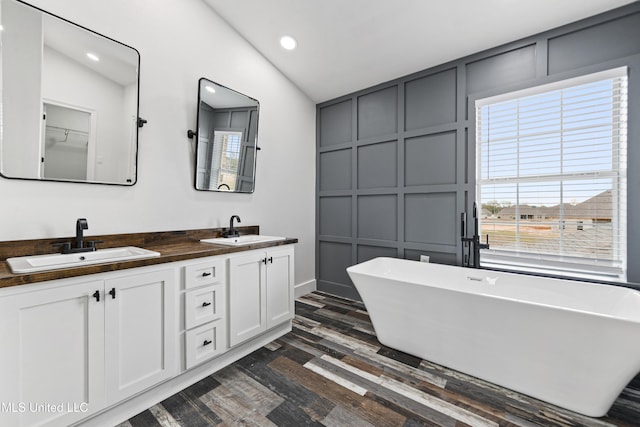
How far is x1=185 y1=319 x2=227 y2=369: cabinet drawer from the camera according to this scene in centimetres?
178

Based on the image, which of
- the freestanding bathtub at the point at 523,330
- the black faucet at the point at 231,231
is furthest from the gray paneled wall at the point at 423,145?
the black faucet at the point at 231,231

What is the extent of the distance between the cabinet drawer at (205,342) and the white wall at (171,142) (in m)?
0.90

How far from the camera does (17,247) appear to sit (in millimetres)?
1579

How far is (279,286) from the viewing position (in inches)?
97.1

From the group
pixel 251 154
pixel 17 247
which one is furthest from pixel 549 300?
pixel 17 247

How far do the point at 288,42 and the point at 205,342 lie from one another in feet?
9.43

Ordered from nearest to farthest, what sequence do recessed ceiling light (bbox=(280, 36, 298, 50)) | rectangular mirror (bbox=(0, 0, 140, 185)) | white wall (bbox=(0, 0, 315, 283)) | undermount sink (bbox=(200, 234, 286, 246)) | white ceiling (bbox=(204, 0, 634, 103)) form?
1. rectangular mirror (bbox=(0, 0, 140, 185))
2. white wall (bbox=(0, 0, 315, 283))
3. white ceiling (bbox=(204, 0, 634, 103))
4. undermount sink (bbox=(200, 234, 286, 246))
5. recessed ceiling light (bbox=(280, 36, 298, 50))

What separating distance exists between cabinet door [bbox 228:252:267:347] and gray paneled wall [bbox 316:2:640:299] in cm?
152

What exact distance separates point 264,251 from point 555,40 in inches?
118

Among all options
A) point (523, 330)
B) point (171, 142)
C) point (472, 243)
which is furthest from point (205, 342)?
point (472, 243)

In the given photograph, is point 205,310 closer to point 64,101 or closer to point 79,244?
point 79,244

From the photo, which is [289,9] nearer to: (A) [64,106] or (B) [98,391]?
(A) [64,106]

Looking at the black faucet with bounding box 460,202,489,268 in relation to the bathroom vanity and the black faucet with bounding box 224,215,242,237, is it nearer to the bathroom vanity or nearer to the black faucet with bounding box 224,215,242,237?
the bathroom vanity

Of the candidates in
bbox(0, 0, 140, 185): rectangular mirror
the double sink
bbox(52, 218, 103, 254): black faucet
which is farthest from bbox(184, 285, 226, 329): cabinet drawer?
bbox(0, 0, 140, 185): rectangular mirror
